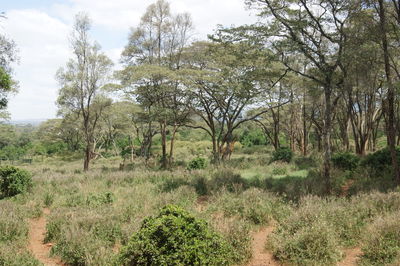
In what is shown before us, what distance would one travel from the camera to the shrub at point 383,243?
5.75 m

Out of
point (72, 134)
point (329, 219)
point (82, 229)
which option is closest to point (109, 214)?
point (82, 229)

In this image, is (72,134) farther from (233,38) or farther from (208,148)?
(233,38)

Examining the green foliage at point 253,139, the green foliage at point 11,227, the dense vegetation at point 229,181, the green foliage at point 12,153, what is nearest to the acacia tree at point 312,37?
the dense vegetation at point 229,181

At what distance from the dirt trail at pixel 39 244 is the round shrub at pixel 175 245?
92.3 inches

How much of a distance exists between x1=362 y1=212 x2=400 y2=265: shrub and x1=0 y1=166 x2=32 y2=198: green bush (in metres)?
12.6

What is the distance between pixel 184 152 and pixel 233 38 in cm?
2865

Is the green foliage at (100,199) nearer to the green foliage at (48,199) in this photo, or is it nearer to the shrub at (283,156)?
the green foliage at (48,199)

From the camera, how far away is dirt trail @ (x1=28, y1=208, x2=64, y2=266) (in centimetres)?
691

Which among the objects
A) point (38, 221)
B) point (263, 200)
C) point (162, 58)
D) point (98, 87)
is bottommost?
point (38, 221)

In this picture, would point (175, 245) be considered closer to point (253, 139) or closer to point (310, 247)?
point (310, 247)

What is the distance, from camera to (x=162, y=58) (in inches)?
920

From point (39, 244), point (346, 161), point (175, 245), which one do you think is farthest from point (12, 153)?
point (175, 245)

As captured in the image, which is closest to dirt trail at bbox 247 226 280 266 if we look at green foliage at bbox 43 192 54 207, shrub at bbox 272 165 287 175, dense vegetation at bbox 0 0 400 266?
dense vegetation at bbox 0 0 400 266

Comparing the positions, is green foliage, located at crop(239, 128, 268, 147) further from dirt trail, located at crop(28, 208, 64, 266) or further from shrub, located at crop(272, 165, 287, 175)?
dirt trail, located at crop(28, 208, 64, 266)
